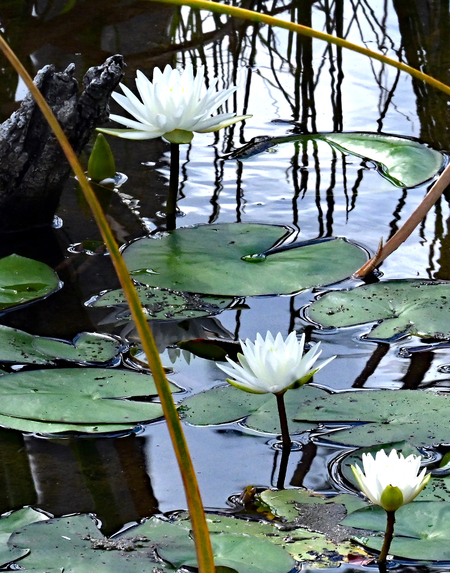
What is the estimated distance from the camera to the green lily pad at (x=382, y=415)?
49.8 inches

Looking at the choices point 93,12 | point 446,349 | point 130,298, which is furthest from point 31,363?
point 93,12

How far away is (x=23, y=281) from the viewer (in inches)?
72.1

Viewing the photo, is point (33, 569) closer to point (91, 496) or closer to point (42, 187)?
point (91, 496)

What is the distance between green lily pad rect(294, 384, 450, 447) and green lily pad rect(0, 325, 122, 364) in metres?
0.45

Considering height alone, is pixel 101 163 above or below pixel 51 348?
above

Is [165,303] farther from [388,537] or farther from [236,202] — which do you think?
[388,537]

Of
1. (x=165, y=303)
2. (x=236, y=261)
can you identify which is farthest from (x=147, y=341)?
(x=236, y=261)

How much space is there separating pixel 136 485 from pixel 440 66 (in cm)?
252

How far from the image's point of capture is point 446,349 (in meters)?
1.58

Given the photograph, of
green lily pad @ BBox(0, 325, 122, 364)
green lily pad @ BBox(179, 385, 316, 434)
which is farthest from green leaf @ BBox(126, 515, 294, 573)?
green lily pad @ BBox(0, 325, 122, 364)

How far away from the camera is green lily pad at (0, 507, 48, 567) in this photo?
3.35 ft

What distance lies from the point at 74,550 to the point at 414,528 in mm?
475

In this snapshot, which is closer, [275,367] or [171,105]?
[275,367]

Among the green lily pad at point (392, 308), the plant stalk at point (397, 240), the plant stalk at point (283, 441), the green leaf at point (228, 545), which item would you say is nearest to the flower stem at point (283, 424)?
the plant stalk at point (283, 441)
